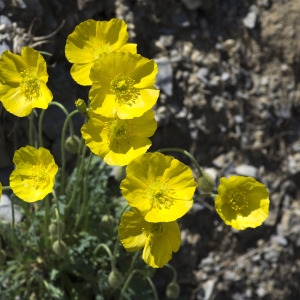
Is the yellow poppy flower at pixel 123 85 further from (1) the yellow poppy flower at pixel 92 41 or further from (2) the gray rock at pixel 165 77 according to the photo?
(2) the gray rock at pixel 165 77

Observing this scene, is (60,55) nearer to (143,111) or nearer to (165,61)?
(165,61)

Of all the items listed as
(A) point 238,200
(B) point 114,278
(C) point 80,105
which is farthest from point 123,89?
(B) point 114,278

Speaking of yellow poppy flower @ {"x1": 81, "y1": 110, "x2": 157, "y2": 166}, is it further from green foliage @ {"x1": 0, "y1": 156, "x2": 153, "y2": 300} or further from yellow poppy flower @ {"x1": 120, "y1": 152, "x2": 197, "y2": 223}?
green foliage @ {"x1": 0, "y1": 156, "x2": 153, "y2": 300}

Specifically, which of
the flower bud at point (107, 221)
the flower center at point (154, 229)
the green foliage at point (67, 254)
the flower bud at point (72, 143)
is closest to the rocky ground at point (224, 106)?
the green foliage at point (67, 254)

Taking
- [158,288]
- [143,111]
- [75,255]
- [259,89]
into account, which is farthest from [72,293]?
[259,89]

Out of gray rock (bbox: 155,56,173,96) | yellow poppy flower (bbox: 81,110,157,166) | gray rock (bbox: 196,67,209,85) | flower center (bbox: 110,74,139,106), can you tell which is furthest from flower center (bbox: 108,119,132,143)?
gray rock (bbox: 196,67,209,85)
